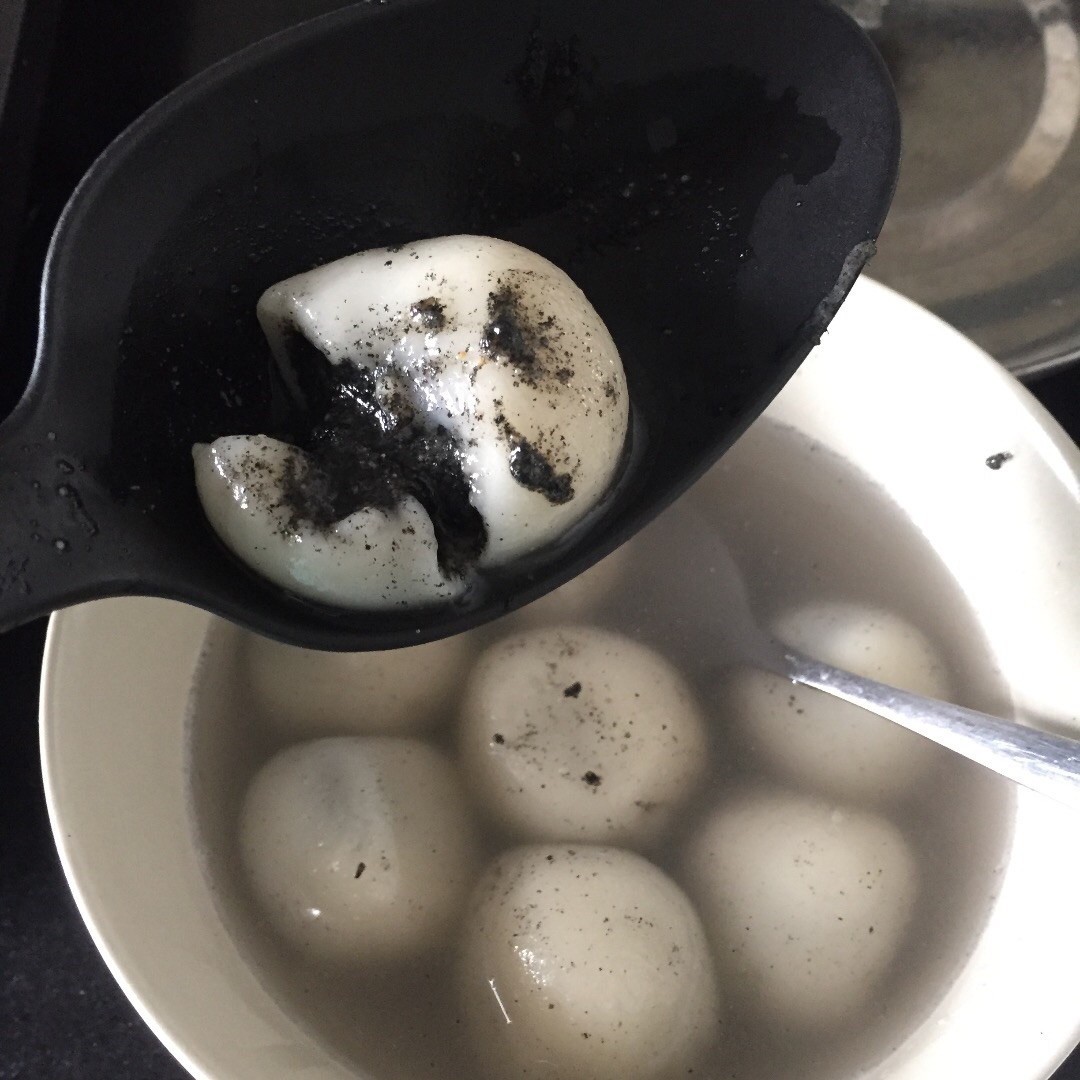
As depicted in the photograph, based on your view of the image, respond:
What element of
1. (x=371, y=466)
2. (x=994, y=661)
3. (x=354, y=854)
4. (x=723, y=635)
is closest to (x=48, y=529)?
(x=371, y=466)

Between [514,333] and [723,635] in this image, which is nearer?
[514,333]

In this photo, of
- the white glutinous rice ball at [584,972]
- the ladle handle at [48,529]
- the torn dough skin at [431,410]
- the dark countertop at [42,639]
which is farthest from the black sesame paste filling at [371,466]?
the dark countertop at [42,639]

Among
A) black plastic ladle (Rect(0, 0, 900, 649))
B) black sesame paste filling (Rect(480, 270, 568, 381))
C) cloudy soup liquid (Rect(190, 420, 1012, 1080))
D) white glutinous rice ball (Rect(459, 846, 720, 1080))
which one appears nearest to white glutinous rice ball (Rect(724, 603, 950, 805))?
cloudy soup liquid (Rect(190, 420, 1012, 1080))

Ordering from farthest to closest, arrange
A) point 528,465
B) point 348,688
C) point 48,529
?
point 348,688 < point 528,465 < point 48,529

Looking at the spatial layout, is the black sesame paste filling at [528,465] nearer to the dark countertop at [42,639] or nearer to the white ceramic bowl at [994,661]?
the white ceramic bowl at [994,661]

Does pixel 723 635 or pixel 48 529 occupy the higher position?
pixel 48 529

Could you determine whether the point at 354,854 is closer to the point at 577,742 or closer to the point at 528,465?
the point at 577,742

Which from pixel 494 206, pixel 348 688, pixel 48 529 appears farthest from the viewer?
pixel 348 688
